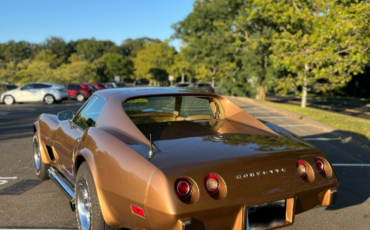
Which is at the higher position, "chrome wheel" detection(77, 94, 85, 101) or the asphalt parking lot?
the asphalt parking lot

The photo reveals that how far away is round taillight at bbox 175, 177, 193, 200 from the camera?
2.46 metres

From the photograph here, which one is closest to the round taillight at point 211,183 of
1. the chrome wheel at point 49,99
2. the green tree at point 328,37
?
the green tree at point 328,37

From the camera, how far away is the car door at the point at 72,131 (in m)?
3.80

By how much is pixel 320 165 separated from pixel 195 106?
1.79 meters

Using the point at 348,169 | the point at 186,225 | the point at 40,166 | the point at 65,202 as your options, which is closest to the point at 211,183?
the point at 186,225

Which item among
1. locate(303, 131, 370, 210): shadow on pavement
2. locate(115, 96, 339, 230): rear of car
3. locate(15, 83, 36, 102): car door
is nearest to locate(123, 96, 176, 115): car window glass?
locate(115, 96, 339, 230): rear of car

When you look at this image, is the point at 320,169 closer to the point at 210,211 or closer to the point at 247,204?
the point at 247,204

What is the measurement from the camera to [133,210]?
8.45 ft

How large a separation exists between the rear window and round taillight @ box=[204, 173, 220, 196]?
4.77ft

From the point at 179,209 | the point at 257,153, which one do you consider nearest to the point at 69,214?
the point at 179,209

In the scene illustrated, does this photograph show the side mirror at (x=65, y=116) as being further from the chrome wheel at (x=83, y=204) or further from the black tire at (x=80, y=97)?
the black tire at (x=80, y=97)

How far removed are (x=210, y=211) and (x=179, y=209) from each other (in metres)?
0.24

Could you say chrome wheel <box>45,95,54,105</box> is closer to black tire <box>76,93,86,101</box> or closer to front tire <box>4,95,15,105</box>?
front tire <box>4,95,15,105</box>

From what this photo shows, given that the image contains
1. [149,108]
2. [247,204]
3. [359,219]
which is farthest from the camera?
[149,108]
